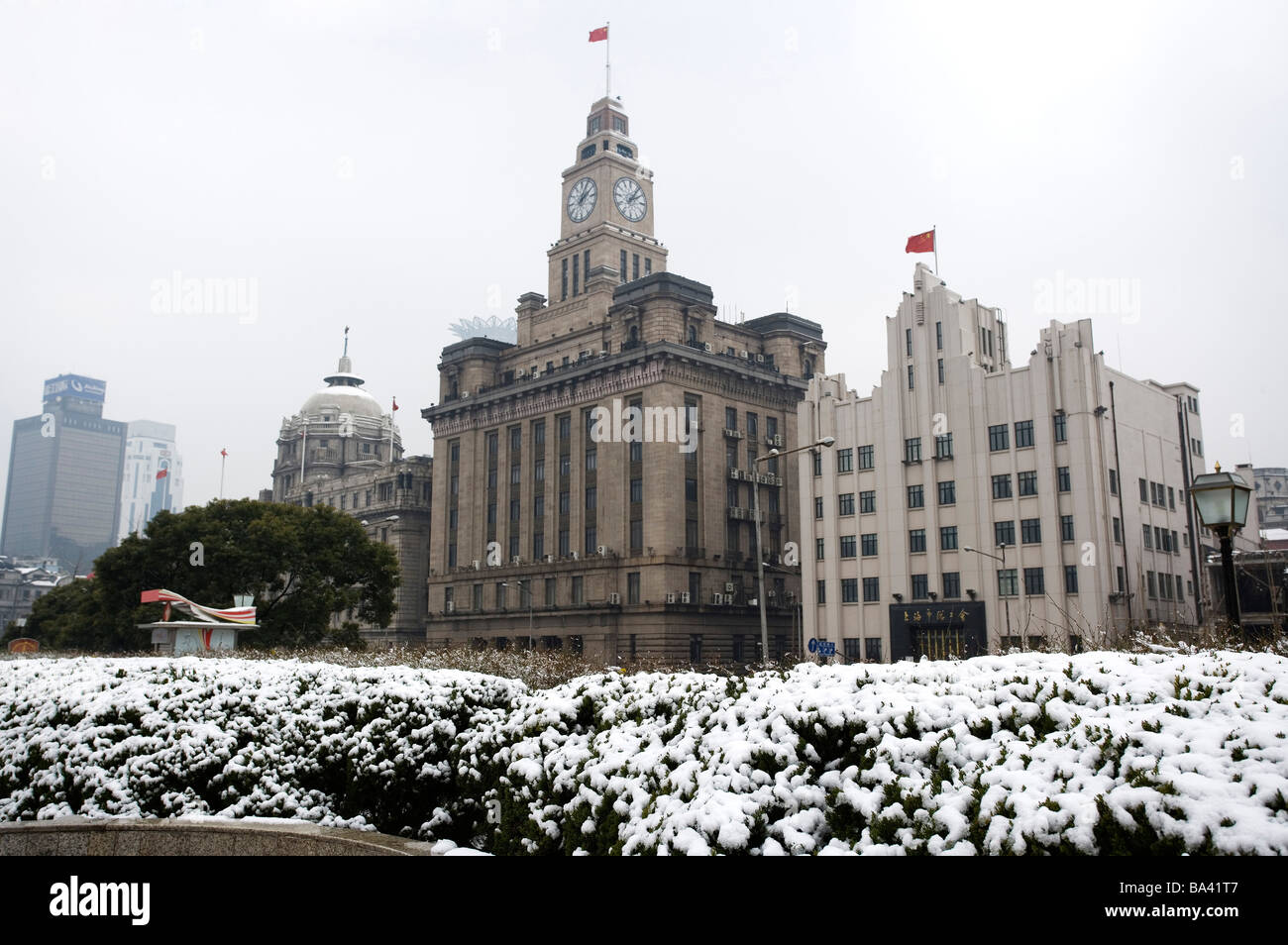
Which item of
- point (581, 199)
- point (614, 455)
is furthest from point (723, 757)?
point (581, 199)

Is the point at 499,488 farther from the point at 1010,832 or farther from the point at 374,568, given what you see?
the point at 1010,832

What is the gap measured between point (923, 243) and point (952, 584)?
71.1 feet

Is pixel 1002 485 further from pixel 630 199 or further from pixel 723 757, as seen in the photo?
pixel 630 199

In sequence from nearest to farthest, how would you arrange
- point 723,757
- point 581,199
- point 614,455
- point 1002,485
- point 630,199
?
point 723,757 < point 1002,485 < point 614,455 < point 630,199 < point 581,199

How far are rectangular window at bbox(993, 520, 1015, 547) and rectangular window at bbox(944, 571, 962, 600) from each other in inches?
119

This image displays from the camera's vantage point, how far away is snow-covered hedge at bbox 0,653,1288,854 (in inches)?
310

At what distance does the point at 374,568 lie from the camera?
70.2 metres

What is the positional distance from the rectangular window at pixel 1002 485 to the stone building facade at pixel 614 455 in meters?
26.0

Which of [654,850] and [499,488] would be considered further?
[499,488]

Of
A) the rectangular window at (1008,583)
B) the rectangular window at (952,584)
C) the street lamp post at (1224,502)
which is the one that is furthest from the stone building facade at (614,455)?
the street lamp post at (1224,502)

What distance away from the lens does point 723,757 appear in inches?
398

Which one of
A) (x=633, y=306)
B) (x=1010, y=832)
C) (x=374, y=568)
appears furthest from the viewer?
(x=633, y=306)
